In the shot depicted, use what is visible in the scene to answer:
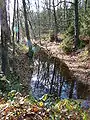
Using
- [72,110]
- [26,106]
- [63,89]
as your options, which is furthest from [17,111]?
[63,89]

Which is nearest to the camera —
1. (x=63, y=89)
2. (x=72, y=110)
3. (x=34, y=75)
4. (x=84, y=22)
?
(x=72, y=110)

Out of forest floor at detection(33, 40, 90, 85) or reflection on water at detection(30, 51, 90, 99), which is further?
forest floor at detection(33, 40, 90, 85)

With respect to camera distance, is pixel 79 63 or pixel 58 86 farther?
→ pixel 79 63

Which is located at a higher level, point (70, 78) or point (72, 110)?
point (72, 110)

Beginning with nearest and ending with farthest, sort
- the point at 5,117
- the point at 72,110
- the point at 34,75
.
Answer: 1. the point at 5,117
2. the point at 72,110
3. the point at 34,75

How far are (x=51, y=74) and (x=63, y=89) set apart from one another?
3.81 meters

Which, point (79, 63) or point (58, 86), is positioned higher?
point (58, 86)

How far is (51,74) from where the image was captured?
53.4 ft

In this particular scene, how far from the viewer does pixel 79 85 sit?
13273 millimetres

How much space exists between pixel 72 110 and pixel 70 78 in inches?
391

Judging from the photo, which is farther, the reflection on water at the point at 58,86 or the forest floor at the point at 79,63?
the forest floor at the point at 79,63

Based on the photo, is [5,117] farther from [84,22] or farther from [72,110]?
[84,22]

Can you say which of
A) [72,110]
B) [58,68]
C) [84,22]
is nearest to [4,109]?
[72,110]

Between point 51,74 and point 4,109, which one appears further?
point 51,74
